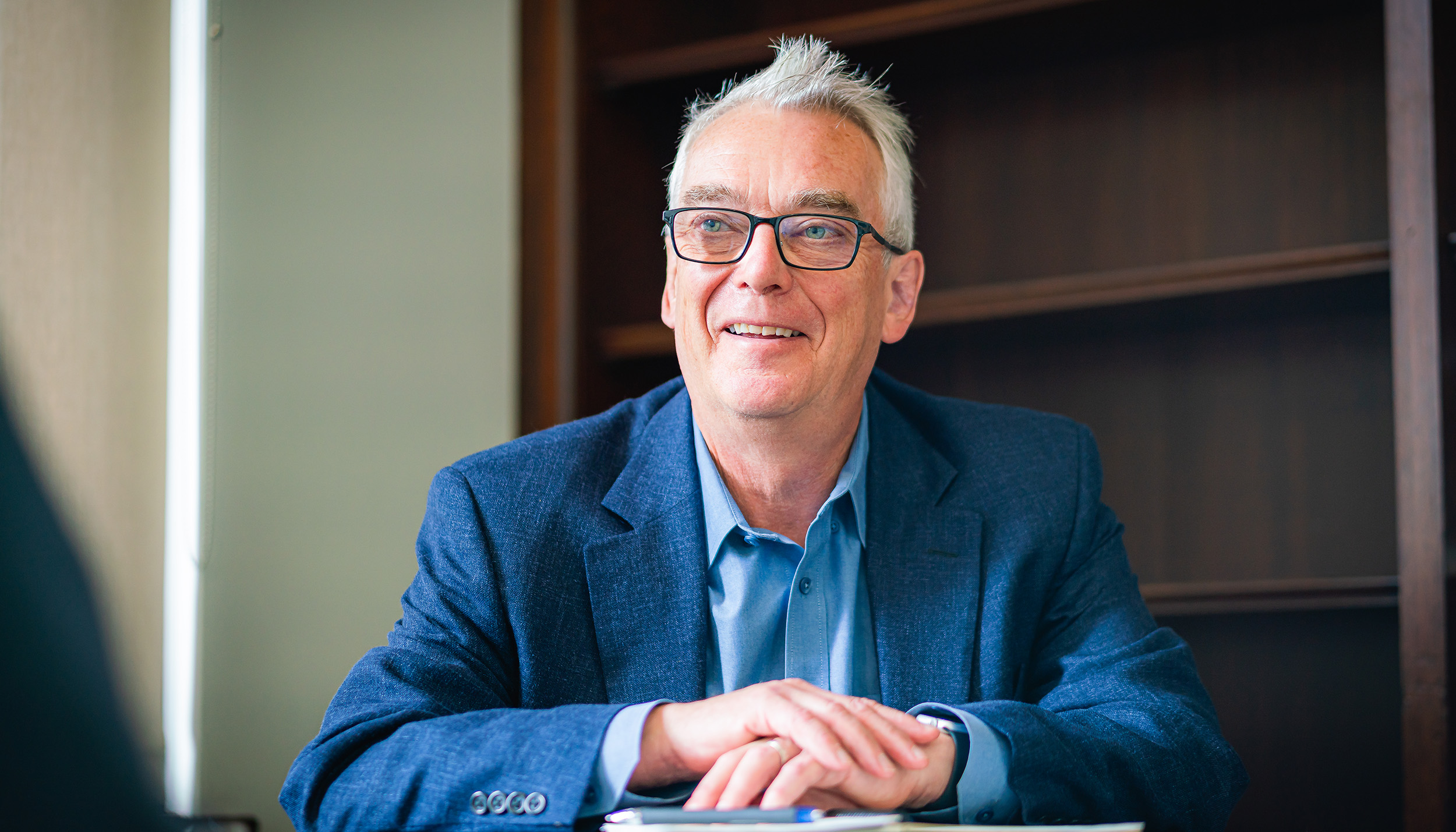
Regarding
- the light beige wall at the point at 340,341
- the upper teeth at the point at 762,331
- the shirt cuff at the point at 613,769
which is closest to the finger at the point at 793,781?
the shirt cuff at the point at 613,769

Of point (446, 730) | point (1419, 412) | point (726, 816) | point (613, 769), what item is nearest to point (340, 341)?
point (446, 730)

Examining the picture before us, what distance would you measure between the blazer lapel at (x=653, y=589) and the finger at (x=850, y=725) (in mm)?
274

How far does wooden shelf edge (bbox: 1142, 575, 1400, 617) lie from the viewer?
6.59 ft

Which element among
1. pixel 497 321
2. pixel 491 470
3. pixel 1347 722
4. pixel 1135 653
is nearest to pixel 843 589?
pixel 1135 653

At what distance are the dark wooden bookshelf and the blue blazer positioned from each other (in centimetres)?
67

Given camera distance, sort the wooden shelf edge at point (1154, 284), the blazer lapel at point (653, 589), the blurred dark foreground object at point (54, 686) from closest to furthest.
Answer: the blurred dark foreground object at point (54, 686)
the blazer lapel at point (653, 589)
the wooden shelf edge at point (1154, 284)

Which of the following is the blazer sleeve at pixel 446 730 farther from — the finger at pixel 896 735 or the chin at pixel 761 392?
the chin at pixel 761 392

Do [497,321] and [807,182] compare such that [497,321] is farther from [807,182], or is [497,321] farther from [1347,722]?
[1347,722]

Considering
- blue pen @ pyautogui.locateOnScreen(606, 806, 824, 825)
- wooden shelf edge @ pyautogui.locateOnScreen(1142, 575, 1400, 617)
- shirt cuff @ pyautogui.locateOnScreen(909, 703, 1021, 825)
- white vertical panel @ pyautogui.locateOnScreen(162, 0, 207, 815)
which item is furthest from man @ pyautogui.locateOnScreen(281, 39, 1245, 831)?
white vertical panel @ pyautogui.locateOnScreen(162, 0, 207, 815)

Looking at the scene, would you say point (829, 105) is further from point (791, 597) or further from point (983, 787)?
point (983, 787)

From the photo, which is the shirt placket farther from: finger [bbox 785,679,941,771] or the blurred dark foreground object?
the blurred dark foreground object

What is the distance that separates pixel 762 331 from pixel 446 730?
26.0 inches

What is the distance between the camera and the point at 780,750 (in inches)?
43.7

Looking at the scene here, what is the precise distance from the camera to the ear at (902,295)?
1725mm
